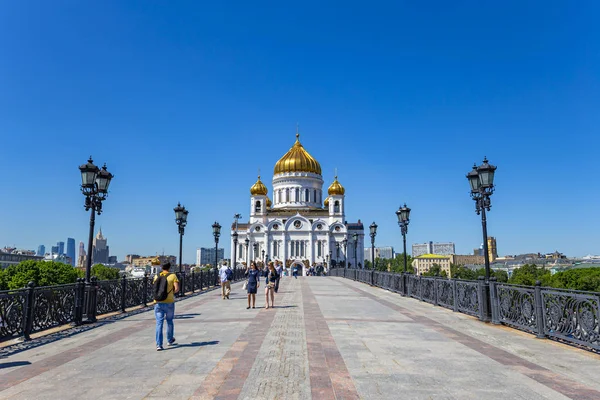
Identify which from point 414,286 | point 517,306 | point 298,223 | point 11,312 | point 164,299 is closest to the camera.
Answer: point 164,299

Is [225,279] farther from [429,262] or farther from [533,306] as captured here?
[429,262]

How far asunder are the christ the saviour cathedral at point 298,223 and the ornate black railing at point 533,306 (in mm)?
51055

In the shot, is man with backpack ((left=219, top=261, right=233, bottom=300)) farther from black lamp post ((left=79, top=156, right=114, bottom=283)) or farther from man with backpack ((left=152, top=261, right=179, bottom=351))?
man with backpack ((left=152, top=261, right=179, bottom=351))

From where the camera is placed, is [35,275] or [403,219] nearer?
[403,219]

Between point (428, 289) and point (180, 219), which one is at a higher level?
point (180, 219)

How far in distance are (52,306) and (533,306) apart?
11.3 meters

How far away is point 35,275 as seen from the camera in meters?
40.5

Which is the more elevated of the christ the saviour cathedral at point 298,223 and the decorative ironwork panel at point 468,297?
the christ the saviour cathedral at point 298,223

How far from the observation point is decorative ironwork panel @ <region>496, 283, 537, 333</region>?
9688mm

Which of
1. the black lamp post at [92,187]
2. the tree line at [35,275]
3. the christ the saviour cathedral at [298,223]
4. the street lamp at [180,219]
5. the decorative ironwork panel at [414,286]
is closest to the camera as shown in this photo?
the black lamp post at [92,187]

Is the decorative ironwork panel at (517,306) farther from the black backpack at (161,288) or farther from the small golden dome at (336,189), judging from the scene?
the small golden dome at (336,189)

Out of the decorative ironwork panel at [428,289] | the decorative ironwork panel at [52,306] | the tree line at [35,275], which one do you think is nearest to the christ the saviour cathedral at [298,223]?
the tree line at [35,275]

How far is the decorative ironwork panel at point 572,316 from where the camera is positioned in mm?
7750

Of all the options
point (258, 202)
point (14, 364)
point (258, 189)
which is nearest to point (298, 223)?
point (258, 202)
